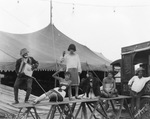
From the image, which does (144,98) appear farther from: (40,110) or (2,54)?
(2,54)

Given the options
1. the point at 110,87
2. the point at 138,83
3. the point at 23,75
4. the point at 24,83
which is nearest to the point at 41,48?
the point at 110,87

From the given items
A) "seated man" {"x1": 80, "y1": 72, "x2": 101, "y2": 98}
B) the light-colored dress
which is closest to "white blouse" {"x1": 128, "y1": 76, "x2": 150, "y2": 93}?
"seated man" {"x1": 80, "y1": 72, "x2": 101, "y2": 98}

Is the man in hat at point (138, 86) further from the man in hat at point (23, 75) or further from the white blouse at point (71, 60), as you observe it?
the man in hat at point (23, 75)

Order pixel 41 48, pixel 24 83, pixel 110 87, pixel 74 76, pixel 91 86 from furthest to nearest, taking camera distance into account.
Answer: pixel 41 48 < pixel 110 87 < pixel 91 86 < pixel 74 76 < pixel 24 83

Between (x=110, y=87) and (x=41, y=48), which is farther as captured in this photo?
(x=41, y=48)

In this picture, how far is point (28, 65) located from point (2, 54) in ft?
15.1

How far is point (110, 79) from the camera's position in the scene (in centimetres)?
705

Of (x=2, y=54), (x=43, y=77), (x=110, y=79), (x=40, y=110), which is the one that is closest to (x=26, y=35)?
(x=43, y=77)

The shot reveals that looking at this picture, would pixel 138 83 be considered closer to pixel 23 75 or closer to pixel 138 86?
pixel 138 86

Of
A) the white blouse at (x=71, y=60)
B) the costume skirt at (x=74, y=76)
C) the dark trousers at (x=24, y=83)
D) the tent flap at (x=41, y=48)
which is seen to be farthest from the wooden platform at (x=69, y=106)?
the tent flap at (x=41, y=48)

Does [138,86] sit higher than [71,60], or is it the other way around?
[71,60]

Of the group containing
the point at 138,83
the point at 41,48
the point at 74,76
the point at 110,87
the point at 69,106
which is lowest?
the point at 69,106

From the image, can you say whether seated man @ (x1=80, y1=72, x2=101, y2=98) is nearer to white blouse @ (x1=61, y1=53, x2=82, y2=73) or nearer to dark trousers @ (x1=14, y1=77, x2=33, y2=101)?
white blouse @ (x1=61, y1=53, x2=82, y2=73)

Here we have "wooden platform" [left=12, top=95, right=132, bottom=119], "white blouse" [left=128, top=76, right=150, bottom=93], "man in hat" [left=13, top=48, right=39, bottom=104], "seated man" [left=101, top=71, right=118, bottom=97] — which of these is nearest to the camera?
"wooden platform" [left=12, top=95, right=132, bottom=119]
